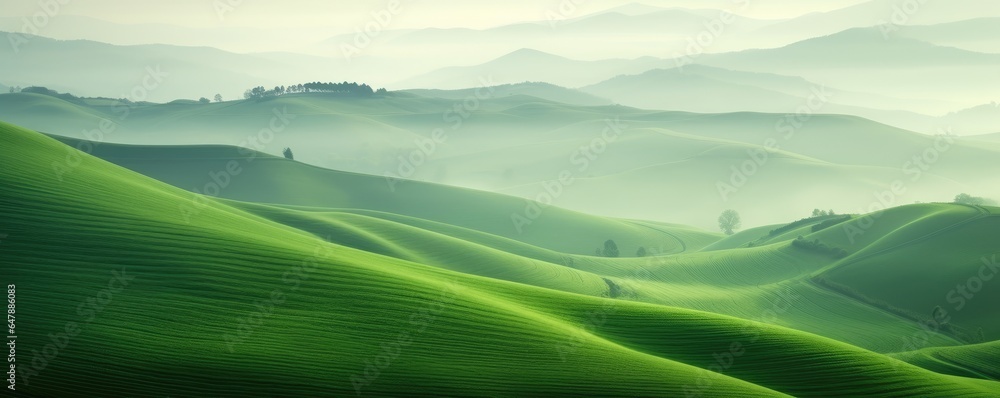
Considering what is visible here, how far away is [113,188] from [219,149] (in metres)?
97.1

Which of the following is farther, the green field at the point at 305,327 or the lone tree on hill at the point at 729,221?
the lone tree on hill at the point at 729,221

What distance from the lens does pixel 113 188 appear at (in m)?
34.0

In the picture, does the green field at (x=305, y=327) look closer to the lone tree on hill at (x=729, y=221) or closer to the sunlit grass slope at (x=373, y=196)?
the sunlit grass slope at (x=373, y=196)

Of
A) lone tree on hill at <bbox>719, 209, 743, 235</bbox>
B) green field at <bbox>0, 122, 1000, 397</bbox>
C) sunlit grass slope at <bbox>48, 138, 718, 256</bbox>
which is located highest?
lone tree on hill at <bbox>719, 209, 743, 235</bbox>

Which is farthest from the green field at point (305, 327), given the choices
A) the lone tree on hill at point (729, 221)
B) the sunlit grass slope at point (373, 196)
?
the lone tree on hill at point (729, 221)

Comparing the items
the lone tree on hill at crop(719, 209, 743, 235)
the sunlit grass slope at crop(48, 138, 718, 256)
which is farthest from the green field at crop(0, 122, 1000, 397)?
the lone tree on hill at crop(719, 209, 743, 235)

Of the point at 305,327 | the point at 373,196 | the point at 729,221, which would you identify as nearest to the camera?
the point at 305,327

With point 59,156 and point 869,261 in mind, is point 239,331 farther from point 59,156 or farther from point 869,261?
point 869,261

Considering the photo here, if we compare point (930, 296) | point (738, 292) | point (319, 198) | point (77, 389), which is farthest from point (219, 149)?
point (77, 389)

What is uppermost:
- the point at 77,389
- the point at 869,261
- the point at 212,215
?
the point at 869,261

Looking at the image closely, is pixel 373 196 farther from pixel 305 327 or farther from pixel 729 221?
pixel 305 327

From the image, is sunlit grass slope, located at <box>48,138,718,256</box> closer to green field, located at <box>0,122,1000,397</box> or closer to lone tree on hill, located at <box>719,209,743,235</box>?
lone tree on hill, located at <box>719,209,743,235</box>

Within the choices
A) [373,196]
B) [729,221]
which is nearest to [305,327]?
[373,196]

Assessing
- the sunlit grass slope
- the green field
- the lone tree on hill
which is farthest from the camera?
the lone tree on hill
